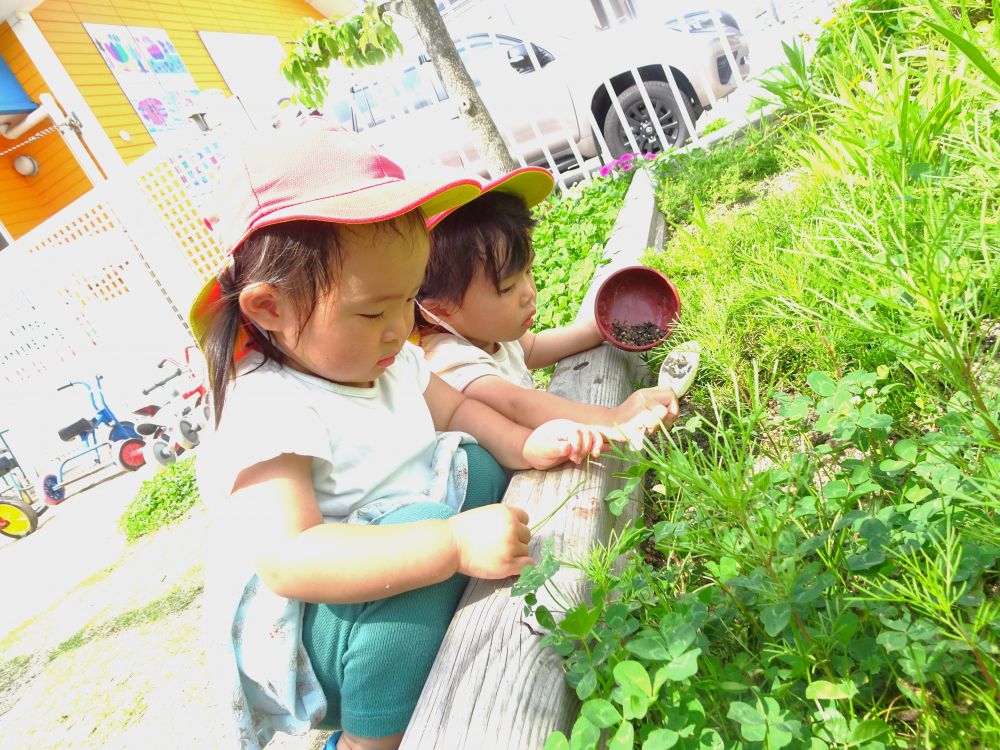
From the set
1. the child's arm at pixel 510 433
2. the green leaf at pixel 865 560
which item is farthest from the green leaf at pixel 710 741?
Result: the child's arm at pixel 510 433

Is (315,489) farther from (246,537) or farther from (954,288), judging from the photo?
(954,288)

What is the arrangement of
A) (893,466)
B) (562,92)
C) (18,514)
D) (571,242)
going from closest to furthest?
(893,466) < (571,242) < (562,92) < (18,514)

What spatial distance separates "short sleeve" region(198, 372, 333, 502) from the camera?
1.32m

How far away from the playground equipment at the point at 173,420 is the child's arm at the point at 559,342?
4.38 meters

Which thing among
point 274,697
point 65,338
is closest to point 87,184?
point 65,338

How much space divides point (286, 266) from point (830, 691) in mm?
1175

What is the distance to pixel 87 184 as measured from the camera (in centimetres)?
1065

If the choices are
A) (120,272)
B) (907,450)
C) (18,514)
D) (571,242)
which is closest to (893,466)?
(907,450)

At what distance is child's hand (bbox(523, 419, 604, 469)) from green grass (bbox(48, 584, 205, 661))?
8.31 feet

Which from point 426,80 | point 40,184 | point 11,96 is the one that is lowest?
point 426,80

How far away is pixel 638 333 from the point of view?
241 centimetres

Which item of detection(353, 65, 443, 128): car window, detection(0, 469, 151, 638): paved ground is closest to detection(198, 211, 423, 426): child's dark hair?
detection(0, 469, 151, 638): paved ground

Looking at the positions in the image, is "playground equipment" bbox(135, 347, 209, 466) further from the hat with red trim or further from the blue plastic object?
the blue plastic object

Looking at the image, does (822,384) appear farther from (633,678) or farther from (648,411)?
(633,678)
